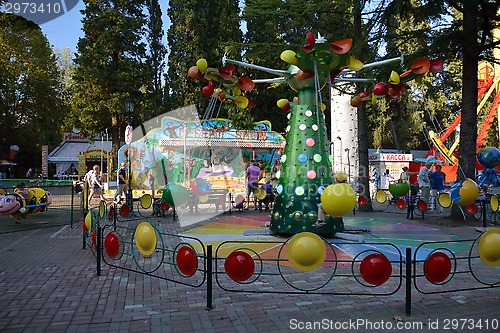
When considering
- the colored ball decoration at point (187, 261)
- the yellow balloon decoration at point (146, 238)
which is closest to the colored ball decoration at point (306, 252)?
the colored ball decoration at point (187, 261)

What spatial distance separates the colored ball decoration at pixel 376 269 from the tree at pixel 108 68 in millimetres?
23933

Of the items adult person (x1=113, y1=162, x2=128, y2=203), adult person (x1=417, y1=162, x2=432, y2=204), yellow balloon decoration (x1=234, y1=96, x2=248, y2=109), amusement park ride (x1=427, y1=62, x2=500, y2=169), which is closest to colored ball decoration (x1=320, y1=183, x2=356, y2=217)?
yellow balloon decoration (x1=234, y1=96, x2=248, y2=109)

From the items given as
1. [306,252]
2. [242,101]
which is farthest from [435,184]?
[306,252]

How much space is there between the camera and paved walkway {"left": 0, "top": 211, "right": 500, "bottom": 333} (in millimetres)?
3996

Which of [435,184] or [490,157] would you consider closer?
[490,157]

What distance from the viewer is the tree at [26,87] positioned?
2711 cm

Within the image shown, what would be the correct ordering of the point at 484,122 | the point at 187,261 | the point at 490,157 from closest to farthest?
the point at 187,261 < the point at 490,157 < the point at 484,122

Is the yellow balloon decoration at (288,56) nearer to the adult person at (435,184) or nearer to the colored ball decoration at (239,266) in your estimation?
the colored ball decoration at (239,266)

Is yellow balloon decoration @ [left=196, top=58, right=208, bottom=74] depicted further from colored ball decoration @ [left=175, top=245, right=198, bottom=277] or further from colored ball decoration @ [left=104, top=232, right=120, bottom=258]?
colored ball decoration @ [left=175, top=245, right=198, bottom=277]

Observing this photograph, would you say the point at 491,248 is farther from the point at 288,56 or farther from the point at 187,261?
the point at 288,56

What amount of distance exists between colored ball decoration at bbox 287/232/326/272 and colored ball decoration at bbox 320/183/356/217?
1.78ft

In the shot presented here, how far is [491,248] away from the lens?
4.51 meters

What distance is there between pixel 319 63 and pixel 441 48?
197 inches

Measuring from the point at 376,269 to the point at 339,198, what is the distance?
0.83 m
